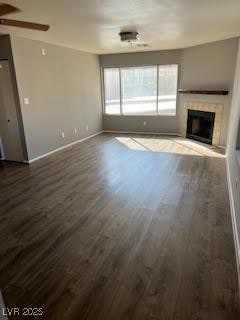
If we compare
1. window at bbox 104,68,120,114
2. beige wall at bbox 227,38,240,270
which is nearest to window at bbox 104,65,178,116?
window at bbox 104,68,120,114

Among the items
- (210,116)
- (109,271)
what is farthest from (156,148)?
(109,271)

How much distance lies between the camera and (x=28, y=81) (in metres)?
4.75

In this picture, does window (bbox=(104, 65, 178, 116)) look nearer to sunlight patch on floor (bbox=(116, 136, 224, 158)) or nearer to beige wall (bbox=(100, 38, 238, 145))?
beige wall (bbox=(100, 38, 238, 145))

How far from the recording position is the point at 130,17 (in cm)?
304

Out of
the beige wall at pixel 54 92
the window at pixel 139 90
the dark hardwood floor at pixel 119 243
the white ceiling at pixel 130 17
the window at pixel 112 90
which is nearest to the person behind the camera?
the dark hardwood floor at pixel 119 243

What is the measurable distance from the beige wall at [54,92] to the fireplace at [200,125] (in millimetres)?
3089

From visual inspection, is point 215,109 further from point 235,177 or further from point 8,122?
point 8,122

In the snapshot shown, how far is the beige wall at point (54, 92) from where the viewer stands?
4.70 m

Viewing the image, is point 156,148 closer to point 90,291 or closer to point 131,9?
point 131,9

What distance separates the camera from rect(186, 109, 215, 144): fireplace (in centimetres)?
604

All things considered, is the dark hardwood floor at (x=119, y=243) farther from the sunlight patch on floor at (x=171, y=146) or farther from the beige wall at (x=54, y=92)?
the beige wall at (x=54, y=92)

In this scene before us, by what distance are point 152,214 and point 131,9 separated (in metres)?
2.54

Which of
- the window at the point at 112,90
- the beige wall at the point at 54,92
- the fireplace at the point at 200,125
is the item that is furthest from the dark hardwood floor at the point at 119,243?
the window at the point at 112,90

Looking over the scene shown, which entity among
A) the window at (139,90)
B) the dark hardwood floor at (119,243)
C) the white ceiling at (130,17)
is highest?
the white ceiling at (130,17)
